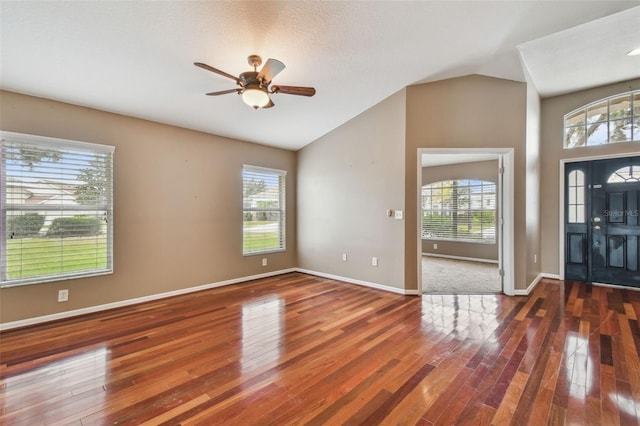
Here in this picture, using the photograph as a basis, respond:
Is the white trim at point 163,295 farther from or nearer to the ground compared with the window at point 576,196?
nearer to the ground

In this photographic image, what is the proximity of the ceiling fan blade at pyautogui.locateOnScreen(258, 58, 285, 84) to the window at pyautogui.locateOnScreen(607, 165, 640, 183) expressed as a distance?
554cm

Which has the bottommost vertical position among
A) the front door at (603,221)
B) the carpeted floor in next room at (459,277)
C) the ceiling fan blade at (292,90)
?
the carpeted floor in next room at (459,277)

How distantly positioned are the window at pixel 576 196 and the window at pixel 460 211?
1895 mm

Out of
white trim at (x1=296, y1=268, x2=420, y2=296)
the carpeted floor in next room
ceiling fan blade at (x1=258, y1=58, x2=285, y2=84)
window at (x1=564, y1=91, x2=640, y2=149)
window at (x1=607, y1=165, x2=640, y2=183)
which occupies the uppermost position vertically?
window at (x1=564, y1=91, x2=640, y2=149)

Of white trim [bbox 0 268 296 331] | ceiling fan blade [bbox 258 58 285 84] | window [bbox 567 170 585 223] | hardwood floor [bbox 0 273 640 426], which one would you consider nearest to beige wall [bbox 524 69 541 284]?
window [bbox 567 170 585 223]

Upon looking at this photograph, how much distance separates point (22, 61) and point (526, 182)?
5.98 metres

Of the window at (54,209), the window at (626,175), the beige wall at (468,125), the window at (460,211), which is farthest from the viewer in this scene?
the window at (460,211)

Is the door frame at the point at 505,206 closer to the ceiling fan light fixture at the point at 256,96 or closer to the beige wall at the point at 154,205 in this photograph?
the ceiling fan light fixture at the point at 256,96

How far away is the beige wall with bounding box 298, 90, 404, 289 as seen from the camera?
4.26 m

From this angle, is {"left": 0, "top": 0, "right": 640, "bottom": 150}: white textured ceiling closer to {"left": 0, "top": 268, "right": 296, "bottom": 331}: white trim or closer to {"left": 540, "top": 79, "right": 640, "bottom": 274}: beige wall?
{"left": 540, "top": 79, "right": 640, "bottom": 274}: beige wall

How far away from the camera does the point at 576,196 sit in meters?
4.93

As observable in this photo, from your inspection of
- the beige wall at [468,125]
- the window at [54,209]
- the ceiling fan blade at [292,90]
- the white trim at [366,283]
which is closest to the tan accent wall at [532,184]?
the beige wall at [468,125]

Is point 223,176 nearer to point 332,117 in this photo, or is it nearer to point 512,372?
point 332,117

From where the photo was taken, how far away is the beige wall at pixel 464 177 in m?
6.86
